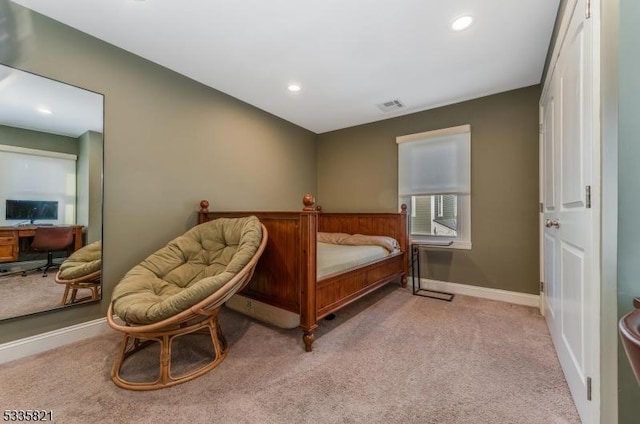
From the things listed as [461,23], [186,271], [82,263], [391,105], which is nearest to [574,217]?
[461,23]

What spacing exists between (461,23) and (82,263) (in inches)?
134

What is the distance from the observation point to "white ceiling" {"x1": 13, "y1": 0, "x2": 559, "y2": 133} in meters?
1.78

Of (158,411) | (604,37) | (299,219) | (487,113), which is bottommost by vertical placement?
(158,411)

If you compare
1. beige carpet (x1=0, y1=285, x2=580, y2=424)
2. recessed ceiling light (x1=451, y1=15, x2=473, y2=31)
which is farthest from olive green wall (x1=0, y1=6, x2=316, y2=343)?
recessed ceiling light (x1=451, y1=15, x2=473, y2=31)

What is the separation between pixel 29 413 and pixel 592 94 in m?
2.98

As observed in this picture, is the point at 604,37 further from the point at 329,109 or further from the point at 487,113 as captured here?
the point at 329,109

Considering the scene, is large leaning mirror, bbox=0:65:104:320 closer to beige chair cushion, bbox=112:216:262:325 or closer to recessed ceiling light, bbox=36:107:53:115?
recessed ceiling light, bbox=36:107:53:115

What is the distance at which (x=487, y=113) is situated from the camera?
302 cm

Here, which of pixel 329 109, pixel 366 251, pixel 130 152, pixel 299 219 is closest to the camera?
pixel 299 219

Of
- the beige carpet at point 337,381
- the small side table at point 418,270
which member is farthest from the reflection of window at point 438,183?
the beige carpet at point 337,381

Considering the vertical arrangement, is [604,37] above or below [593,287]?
above

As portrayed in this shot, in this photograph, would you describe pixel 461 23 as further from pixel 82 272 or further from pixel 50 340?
pixel 50 340

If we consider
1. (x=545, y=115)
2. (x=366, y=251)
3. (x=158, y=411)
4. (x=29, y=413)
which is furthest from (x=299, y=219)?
(x=545, y=115)

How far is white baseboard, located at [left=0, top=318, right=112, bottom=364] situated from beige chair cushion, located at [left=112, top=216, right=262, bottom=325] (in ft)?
2.00
